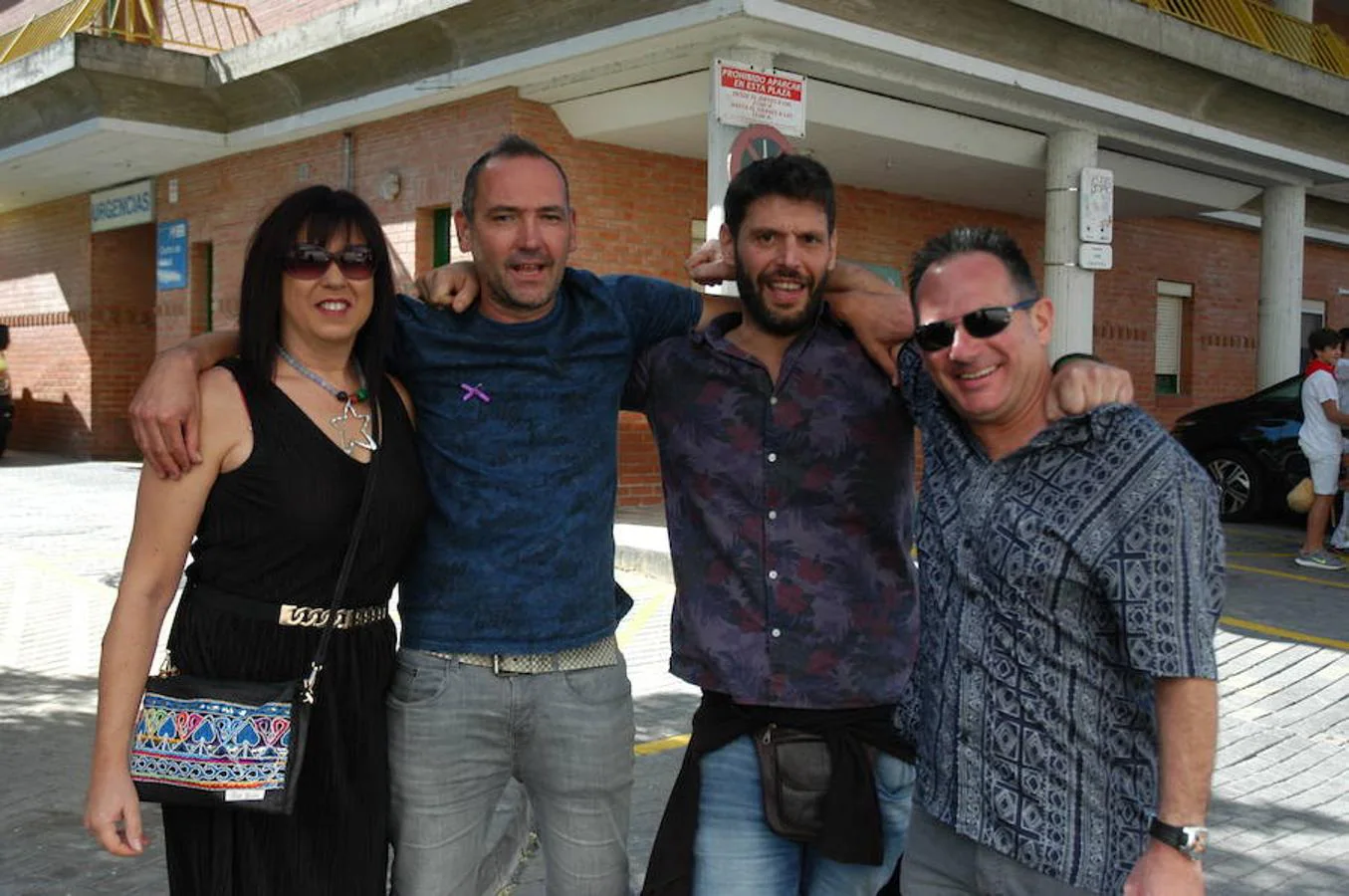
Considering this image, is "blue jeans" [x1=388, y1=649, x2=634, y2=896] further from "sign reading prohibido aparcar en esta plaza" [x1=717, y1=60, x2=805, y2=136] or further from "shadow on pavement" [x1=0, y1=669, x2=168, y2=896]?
"sign reading prohibido aparcar en esta plaza" [x1=717, y1=60, x2=805, y2=136]

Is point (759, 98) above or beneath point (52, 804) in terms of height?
above

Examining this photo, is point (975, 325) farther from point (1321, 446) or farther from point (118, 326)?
point (118, 326)

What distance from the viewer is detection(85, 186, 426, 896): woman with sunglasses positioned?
2.61 m

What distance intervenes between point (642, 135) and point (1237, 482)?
707cm

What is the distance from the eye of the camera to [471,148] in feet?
41.8

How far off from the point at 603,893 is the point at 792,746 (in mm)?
582

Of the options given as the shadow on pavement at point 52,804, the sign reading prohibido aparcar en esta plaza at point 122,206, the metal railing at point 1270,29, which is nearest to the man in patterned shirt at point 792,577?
the shadow on pavement at point 52,804

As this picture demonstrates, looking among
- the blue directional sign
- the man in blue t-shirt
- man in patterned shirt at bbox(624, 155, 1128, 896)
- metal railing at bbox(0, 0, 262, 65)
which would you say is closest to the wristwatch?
man in patterned shirt at bbox(624, 155, 1128, 896)

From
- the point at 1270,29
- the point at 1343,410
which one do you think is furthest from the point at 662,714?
the point at 1270,29

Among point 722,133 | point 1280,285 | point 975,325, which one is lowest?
point 975,325

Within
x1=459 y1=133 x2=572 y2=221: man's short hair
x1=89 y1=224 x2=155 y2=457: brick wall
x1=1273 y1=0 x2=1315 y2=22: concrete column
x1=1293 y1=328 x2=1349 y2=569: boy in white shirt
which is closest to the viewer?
x1=459 y1=133 x2=572 y2=221: man's short hair

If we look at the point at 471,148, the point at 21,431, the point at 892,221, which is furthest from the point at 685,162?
the point at 21,431

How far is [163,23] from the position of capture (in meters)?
17.0

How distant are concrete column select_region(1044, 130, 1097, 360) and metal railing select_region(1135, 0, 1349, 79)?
197cm
